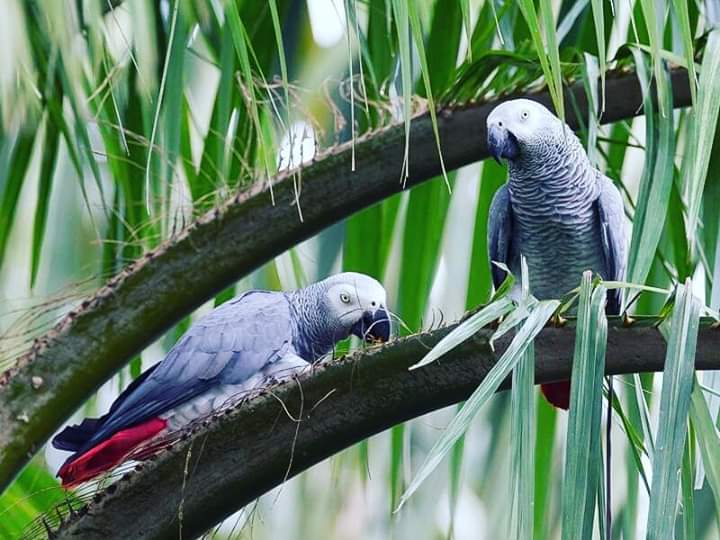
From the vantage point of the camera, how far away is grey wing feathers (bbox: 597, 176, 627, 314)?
5.18ft

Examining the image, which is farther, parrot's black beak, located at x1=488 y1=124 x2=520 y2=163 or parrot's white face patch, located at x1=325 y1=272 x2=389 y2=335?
parrot's white face patch, located at x1=325 y1=272 x2=389 y2=335

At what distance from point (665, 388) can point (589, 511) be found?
85 mm

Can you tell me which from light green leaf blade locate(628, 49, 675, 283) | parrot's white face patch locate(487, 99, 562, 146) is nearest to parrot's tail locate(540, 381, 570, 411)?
parrot's white face patch locate(487, 99, 562, 146)

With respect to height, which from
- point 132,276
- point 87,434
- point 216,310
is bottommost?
point 87,434

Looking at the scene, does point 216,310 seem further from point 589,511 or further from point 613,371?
point 589,511

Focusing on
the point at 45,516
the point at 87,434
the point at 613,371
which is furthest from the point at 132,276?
the point at 613,371

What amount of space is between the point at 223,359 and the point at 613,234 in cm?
60

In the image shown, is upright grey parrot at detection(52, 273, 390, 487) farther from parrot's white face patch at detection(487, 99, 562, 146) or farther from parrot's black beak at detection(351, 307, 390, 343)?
parrot's white face patch at detection(487, 99, 562, 146)

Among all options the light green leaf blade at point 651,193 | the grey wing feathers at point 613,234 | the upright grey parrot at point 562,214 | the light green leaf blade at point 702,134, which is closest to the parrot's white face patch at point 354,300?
the upright grey parrot at point 562,214

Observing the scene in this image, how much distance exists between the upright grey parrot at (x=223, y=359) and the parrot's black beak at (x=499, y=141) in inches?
9.6

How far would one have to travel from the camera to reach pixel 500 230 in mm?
1696

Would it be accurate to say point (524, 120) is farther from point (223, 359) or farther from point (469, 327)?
point (469, 327)

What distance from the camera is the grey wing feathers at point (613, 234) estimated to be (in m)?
1.58

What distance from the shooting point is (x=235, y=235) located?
1.07 m
